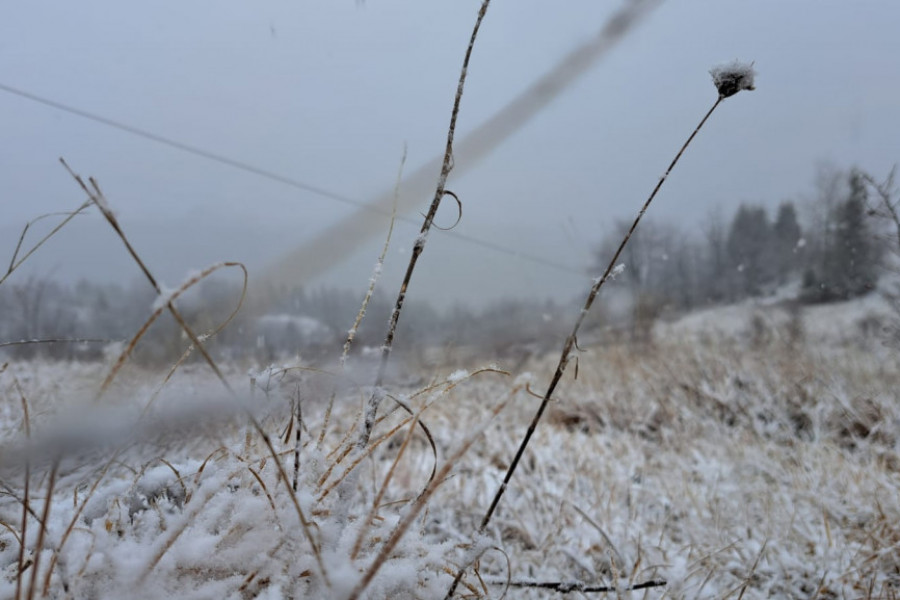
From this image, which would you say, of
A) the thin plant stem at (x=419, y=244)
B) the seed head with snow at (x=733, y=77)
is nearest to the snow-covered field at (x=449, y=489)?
the thin plant stem at (x=419, y=244)

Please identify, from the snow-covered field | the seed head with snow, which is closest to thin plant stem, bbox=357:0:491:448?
the snow-covered field

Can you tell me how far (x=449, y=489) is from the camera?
205cm

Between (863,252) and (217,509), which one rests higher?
(863,252)

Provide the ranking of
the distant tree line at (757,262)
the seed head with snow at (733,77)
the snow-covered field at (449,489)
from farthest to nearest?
the distant tree line at (757,262), the seed head with snow at (733,77), the snow-covered field at (449,489)

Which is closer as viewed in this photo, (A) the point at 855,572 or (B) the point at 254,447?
(B) the point at 254,447

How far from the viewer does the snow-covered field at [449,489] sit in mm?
662

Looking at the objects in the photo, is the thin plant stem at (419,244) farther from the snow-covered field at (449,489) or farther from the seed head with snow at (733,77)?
the seed head with snow at (733,77)

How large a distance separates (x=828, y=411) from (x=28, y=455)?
4.20m

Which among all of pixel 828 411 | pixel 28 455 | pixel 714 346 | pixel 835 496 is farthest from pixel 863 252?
pixel 28 455

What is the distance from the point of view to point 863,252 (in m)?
4.82

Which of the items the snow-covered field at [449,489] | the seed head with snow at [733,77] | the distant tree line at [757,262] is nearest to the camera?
the snow-covered field at [449,489]

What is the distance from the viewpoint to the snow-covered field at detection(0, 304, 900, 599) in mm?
662

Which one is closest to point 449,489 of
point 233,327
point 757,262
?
point 233,327

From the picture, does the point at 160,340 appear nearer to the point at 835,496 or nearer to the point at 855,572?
the point at 855,572
